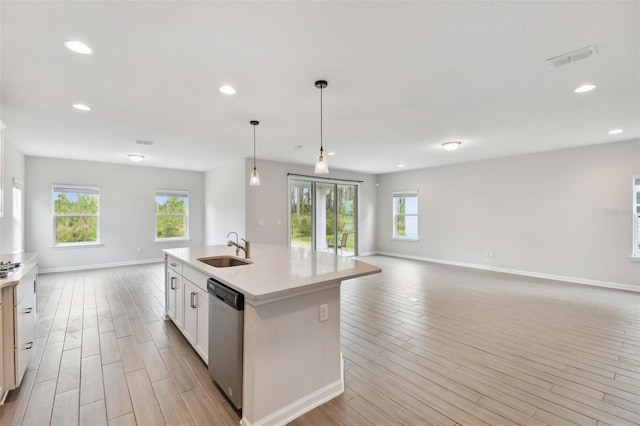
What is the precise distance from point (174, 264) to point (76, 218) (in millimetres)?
5214

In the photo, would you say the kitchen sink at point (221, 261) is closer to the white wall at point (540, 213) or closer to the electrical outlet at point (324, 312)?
the electrical outlet at point (324, 312)

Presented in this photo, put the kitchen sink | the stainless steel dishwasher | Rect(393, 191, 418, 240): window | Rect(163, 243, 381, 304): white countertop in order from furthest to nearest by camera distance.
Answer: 1. Rect(393, 191, 418, 240): window
2. the kitchen sink
3. the stainless steel dishwasher
4. Rect(163, 243, 381, 304): white countertop

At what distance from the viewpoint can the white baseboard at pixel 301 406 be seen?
176 centimetres

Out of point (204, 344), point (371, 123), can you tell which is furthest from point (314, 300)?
point (371, 123)

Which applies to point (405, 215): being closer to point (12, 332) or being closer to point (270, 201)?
point (270, 201)

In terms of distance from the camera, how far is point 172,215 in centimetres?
779

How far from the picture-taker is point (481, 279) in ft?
18.6

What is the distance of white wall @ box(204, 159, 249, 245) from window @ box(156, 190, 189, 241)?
1.88ft

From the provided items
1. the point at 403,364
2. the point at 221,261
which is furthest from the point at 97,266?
the point at 403,364

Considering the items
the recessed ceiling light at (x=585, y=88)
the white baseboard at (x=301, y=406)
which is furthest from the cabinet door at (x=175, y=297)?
the recessed ceiling light at (x=585, y=88)

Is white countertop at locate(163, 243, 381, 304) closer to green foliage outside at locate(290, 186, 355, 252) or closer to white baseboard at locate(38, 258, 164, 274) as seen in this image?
green foliage outside at locate(290, 186, 355, 252)

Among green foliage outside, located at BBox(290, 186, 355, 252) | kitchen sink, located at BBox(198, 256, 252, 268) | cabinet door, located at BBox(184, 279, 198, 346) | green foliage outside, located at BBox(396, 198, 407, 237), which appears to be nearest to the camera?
cabinet door, located at BBox(184, 279, 198, 346)

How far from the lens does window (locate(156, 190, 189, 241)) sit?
7.59m

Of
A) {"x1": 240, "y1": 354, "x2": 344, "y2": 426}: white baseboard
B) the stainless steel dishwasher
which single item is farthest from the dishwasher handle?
{"x1": 240, "y1": 354, "x2": 344, "y2": 426}: white baseboard
